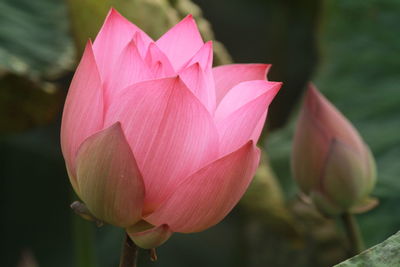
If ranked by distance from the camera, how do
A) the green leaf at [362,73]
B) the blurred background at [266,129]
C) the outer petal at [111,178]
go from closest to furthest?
the outer petal at [111,178], the blurred background at [266,129], the green leaf at [362,73]

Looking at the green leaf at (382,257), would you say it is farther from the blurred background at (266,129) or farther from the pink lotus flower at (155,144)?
the blurred background at (266,129)

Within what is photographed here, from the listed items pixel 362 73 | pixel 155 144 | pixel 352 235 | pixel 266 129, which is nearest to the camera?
pixel 155 144

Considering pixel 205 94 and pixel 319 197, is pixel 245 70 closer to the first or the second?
pixel 205 94

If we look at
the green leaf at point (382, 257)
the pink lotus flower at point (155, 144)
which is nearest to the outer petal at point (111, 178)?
the pink lotus flower at point (155, 144)

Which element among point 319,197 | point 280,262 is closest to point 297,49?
point 280,262

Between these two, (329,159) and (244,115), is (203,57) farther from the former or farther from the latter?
(329,159)

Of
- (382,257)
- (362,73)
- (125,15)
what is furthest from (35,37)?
(382,257)

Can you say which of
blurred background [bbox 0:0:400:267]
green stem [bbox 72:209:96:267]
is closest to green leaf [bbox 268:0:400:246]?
blurred background [bbox 0:0:400:267]
